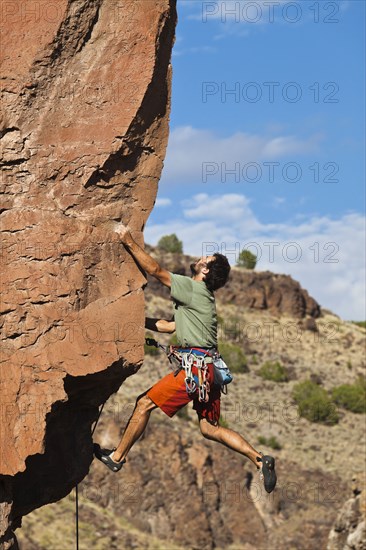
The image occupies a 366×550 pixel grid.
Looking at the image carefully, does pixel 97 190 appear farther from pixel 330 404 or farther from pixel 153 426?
pixel 330 404

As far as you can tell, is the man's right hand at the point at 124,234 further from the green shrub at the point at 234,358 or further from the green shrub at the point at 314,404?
the green shrub at the point at 234,358

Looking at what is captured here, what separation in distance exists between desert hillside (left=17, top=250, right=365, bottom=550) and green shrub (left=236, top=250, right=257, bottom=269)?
11.0 metres

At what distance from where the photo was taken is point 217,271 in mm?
8734

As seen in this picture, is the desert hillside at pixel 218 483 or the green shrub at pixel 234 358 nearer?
the desert hillside at pixel 218 483

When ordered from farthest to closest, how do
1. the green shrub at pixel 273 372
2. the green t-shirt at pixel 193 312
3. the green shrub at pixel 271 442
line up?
the green shrub at pixel 273 372
the green shrub at pixel 271 442
the green t-shirt at pixel 193 312

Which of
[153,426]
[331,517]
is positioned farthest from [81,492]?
[331,517]

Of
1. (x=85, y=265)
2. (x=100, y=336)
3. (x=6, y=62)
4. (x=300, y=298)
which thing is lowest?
(x=100, y=336)

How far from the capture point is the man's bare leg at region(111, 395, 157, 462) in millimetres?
8695

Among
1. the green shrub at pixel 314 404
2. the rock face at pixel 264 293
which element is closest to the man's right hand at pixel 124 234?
the green shrub at pixel 314 404

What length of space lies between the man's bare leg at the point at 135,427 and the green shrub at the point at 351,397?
114 feet

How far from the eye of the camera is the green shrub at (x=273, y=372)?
44.3 metres

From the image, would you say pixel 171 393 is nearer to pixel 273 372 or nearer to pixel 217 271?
pixel 217 271

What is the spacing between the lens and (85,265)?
8.16 m

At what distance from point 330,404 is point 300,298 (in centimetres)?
1420
